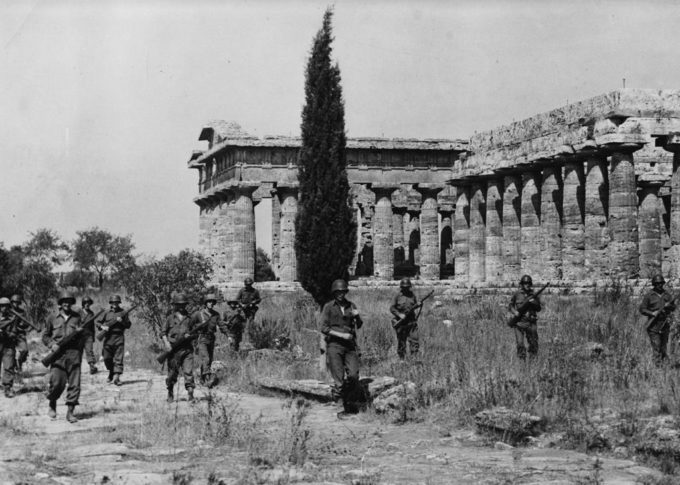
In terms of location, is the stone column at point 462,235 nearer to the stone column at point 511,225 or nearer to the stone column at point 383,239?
the stone column at point 511,225

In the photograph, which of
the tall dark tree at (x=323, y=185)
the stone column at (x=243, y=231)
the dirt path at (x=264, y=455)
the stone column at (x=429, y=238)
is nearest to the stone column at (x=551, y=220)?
the tall dark tree at (x=323, y=185)

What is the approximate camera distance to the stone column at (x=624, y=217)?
25672 millimetres

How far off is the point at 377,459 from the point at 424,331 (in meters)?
10.9

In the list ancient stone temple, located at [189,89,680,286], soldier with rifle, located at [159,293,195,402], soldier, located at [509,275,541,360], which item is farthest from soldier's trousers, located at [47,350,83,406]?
ancient stone temple, located at [189,89,680,286]

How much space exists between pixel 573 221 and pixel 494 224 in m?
4.71

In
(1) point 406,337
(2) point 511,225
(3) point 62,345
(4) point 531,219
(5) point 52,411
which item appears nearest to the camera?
(3) point 62,345

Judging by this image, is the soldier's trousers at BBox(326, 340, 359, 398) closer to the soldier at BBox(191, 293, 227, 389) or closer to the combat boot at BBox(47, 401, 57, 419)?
the soldier at BBox(191, 293, 227, 389)

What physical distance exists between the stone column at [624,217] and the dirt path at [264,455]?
1345 cm

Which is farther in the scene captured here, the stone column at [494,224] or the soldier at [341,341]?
the stone column at [494,224]

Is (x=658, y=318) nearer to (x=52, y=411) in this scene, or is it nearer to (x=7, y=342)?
(x=52, y=411)

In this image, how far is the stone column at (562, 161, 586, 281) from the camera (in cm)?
2792

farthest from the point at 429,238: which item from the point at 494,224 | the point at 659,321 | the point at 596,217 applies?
the point at 659,321


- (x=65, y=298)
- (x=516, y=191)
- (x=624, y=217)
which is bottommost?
(x=65, y=298)

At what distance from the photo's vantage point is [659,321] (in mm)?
15375
